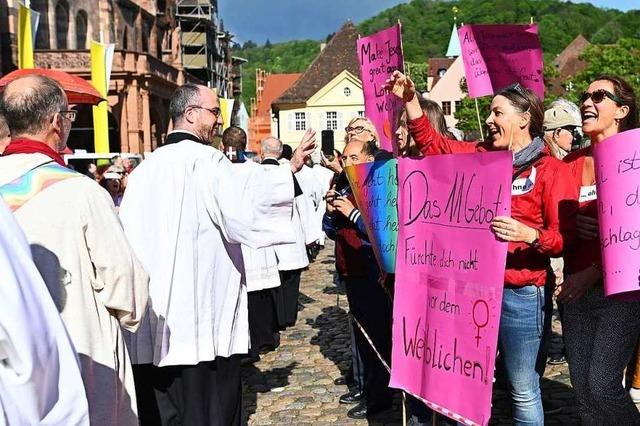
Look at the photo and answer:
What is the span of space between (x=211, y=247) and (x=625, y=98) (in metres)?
2.24

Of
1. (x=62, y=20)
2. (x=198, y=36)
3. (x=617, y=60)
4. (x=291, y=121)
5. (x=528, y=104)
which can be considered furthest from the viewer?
(x=291, y=121)

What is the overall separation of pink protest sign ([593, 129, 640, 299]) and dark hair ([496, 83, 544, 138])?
2.40ft

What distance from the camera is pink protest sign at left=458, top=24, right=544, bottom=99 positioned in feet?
21.4

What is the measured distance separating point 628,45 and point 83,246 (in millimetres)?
45838

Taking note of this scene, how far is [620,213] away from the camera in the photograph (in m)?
3.10

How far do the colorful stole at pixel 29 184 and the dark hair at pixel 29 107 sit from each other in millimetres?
200

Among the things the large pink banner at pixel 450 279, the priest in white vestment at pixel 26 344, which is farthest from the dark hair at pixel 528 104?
the priest in white vestment at pixel 26 344

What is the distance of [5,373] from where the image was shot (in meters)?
1.73

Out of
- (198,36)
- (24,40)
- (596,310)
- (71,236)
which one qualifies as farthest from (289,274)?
(198,36)

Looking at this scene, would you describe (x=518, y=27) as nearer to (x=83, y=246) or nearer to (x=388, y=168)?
(x=388, y=168)

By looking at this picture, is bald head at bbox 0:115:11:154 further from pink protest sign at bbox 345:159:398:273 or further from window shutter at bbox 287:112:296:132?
window shutter at bbox 287:112:296:132

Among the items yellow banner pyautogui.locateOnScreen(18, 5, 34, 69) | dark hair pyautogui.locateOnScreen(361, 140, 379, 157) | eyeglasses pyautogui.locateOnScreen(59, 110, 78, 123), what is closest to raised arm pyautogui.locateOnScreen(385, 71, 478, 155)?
dark hair pyautogui.locateOnScreen(361, 140, 379, 157)

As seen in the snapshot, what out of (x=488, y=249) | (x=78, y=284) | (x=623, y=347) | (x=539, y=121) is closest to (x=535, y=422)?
(x=623, y=347)

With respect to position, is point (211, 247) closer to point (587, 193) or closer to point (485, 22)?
point (587, 193)
